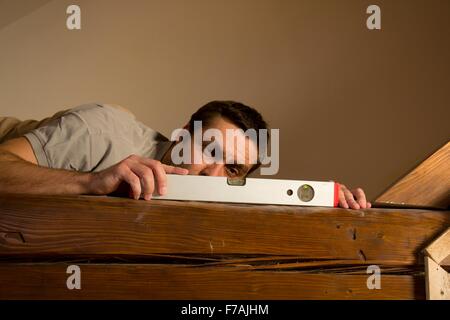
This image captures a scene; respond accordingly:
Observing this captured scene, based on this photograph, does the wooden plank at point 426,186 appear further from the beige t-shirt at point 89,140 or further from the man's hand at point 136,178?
the beige t-shirt at point 89,140

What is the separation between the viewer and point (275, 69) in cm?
192

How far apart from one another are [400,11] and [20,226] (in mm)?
1569

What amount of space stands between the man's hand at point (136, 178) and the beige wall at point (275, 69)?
117 centimetres

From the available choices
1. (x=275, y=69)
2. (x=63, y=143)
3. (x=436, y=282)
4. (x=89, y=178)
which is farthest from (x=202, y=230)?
(x=275, y=69)

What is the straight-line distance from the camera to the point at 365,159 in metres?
1.81

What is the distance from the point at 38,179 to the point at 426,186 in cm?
65

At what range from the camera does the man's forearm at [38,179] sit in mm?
784

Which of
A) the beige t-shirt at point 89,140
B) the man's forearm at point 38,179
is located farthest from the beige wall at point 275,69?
the man's forearm at point 38,179

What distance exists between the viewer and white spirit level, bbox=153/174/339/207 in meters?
0.76

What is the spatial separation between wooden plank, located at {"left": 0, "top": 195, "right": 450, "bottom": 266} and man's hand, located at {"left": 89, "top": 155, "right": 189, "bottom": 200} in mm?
21

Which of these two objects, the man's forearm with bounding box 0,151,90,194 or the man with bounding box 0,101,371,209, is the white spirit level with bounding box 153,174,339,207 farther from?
the man's forearm with bounding box 0,151,90,194

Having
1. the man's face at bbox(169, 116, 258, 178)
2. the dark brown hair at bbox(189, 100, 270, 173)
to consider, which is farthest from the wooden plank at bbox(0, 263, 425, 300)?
the dark brown hair at bbox(189, 100, 270, 173)

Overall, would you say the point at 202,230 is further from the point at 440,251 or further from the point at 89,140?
the point at 89,140

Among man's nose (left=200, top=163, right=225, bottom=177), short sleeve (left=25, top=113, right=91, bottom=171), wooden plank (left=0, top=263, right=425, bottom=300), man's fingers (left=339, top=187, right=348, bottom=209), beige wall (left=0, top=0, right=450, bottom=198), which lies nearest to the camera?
wooden plank (left=0, top=263, right=425, bottom=300)
